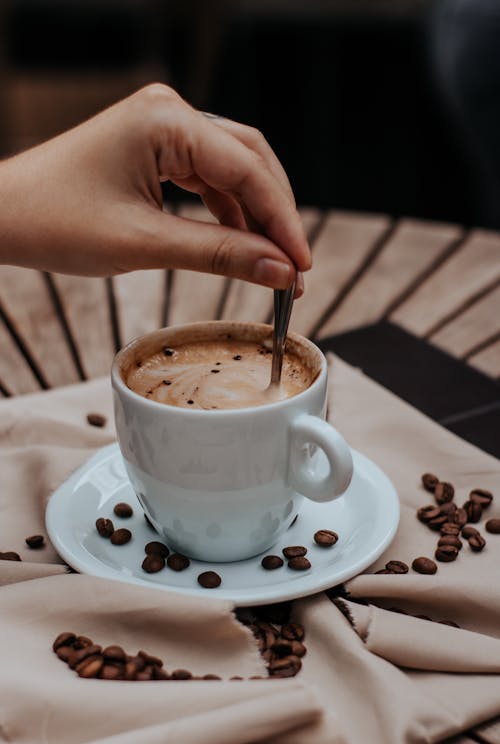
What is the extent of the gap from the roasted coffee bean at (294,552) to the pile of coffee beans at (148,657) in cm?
8

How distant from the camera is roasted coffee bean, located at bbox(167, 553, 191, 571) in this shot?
891mm

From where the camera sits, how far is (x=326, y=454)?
854 mm

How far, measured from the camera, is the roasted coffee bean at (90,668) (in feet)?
2.47

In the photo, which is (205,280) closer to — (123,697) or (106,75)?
(123,697)

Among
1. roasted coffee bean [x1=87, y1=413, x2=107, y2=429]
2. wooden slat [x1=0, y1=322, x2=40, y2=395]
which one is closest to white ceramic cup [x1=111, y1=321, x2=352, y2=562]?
roasted coffee bean [x1=87, y1=413, x2=107, y2=429]

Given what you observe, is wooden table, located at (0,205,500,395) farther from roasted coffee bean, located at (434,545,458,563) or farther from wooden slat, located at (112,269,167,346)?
roasted coffee bean, located at (434,545,458,563)

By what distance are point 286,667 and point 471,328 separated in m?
0.79

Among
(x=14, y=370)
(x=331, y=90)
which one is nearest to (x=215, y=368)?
(x=14, y=370)

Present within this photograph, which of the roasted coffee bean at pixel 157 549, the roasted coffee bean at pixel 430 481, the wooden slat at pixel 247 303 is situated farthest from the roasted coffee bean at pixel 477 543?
the wooden slat at pixel 247 303

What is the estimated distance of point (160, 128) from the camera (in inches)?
34.8

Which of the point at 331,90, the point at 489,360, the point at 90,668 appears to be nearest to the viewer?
the point at 90,668

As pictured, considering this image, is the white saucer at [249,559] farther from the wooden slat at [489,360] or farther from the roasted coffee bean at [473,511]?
the wooden slat at [489,360]

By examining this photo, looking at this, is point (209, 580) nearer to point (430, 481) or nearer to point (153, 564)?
point (153, 564)

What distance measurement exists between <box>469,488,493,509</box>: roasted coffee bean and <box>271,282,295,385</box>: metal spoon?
0.27 m
